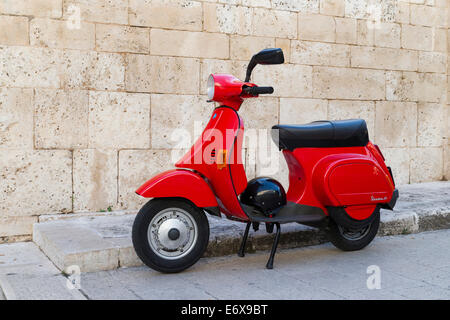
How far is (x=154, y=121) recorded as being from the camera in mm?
5574

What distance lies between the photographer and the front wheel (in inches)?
143

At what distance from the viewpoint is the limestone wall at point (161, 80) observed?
16.3 feet

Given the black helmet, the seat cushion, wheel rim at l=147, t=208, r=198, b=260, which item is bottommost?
wheel rim at l=147, t=208, r=198, b=260

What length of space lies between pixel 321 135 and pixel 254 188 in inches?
27.5

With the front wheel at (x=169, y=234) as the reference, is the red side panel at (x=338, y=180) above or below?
above

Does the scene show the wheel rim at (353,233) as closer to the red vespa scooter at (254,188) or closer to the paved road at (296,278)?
the red vespa scooter at (254,188)

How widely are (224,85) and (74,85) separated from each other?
6.73ft

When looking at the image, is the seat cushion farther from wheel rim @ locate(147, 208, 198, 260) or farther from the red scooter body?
wheel rim @ locate(147, 208, 198, 260)

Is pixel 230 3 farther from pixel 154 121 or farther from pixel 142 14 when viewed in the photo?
pixel 154 121

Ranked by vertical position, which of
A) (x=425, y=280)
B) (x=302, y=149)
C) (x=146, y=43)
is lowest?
(x=425, y=280)

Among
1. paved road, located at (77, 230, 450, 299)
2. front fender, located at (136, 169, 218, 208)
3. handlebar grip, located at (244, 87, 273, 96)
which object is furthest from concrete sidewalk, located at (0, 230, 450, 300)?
handlebar grip, located at (244, 87, 273, 96)

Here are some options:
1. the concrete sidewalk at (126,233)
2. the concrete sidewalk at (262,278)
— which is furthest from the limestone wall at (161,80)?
the concrete sidewalk at (262,278)

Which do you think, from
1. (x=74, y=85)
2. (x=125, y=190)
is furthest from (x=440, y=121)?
(x=74, y=85)

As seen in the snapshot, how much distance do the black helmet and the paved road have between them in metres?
0.49
